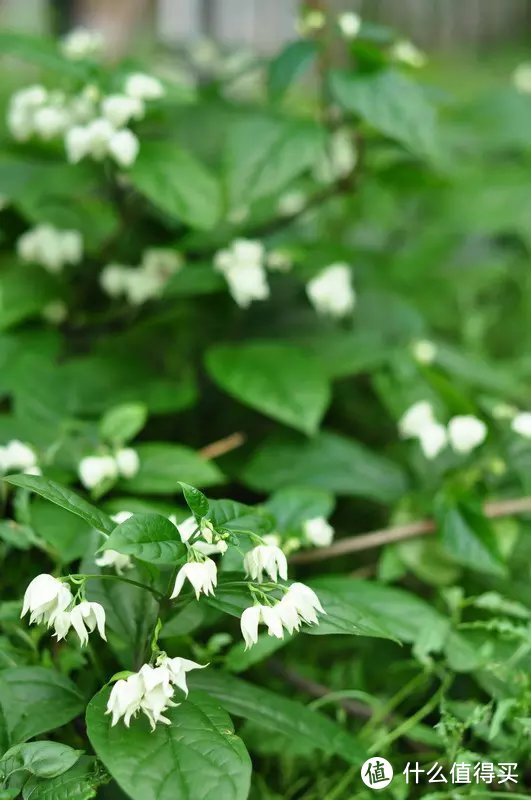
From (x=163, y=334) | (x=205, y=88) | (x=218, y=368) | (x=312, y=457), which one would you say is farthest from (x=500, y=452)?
(x=205, y=88)

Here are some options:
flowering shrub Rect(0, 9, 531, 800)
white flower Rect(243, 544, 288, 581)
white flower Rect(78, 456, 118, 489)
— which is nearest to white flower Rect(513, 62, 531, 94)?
flowering shrub Rect(0, 9, 531, 800)

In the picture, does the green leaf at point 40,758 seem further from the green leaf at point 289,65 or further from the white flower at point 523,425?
the green leaf at point 289,65

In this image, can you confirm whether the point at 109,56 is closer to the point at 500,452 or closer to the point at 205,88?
the point at 205,88

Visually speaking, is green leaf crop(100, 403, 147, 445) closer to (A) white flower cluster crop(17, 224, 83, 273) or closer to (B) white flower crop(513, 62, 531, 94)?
(A) white flower cluster crop(17, 224, 83, 273)

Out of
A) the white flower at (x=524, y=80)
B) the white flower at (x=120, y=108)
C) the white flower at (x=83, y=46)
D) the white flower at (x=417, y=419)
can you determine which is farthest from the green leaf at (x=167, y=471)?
the white flower at (x=524, y=80)

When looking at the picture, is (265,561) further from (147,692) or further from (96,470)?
(96,470)
